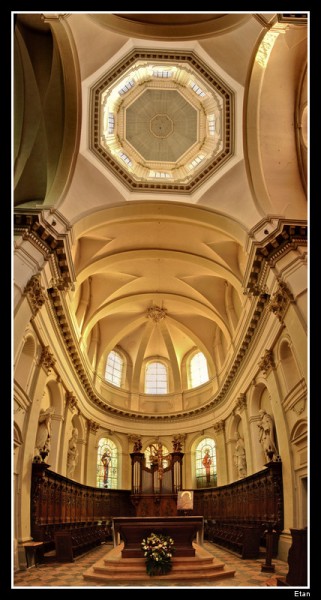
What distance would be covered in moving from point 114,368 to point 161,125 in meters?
16.7

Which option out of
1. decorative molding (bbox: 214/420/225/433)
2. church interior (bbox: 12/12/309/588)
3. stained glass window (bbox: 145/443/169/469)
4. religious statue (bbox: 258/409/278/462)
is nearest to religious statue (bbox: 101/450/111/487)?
stained glass window (bbox: 145/443/169/469)

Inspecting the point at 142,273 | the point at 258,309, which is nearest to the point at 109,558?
the point at 258,309

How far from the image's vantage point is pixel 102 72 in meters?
14.7

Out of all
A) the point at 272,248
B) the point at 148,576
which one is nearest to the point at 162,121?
the point at 272,248

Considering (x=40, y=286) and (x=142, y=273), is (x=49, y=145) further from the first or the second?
(x=142, y=273)

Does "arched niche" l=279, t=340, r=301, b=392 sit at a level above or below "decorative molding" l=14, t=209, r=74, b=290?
below

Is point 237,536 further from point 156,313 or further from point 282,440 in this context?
point 156,313

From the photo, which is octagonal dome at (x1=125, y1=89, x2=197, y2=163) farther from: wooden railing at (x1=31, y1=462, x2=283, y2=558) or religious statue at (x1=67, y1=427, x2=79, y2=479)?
religious statue at (x1=67, y1=427, x2=79, y2=479)

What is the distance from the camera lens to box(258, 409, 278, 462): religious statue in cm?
1642

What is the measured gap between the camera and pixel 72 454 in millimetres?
22000

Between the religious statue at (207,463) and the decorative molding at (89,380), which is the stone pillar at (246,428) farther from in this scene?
the religious statue at (207,463)

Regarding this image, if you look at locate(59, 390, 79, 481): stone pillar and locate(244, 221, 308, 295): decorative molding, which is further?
locate(59, 390, 79, 481): stone pillar

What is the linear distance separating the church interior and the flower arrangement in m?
0.28

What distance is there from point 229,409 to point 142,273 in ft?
26.5
